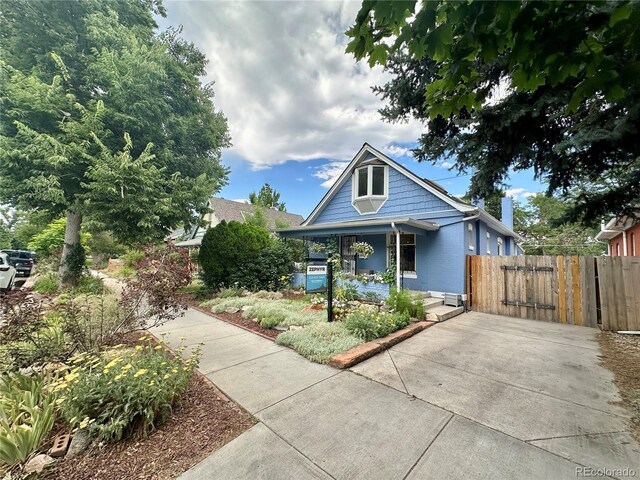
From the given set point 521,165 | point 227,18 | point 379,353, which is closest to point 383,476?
point 379,353

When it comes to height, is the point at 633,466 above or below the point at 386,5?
below

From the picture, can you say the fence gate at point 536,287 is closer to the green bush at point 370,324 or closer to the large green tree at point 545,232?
the green bush at point 370,324

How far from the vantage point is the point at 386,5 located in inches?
67.8

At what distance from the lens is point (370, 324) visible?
507 cm

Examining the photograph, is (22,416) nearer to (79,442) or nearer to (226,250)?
(79,442)

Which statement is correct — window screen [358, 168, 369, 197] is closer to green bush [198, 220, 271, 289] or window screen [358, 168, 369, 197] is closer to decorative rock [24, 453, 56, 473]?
green bush [198, 220, 271, 289]

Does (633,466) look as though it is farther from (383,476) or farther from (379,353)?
(379,353)

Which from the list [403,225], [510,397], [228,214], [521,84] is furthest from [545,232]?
[521,84]

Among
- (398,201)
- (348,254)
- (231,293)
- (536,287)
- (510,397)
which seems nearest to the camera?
(510,397)

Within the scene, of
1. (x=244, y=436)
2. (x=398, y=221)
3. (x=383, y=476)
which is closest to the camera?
(x=383, y=476)

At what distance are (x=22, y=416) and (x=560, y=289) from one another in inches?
408

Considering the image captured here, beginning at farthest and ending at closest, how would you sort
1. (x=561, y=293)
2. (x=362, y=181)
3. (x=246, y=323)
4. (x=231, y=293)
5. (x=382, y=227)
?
(x=362, y=181)
(x=231, y=293)
(x=382, y=227)
(x=561, y=293)
(x=246, y=323)

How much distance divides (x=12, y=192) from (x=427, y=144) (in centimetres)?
1278

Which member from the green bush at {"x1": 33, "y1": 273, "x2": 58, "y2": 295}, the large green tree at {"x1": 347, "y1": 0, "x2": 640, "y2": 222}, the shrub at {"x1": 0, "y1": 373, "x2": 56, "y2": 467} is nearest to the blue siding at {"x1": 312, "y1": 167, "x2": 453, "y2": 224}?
the large green tree at {"x1": 347, "y1": 0, "x2": 640, "y2": 222}
